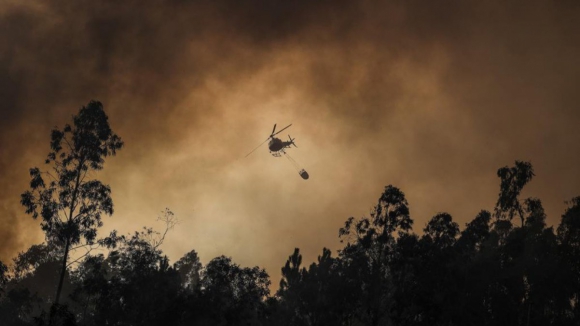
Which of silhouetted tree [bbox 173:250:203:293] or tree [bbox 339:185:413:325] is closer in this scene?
tree [bbox 339:185:413:325]

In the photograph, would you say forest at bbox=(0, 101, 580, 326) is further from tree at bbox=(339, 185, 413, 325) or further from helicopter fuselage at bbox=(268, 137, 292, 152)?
helicopter fuselage at bbox=(268, 137, 292, 152)

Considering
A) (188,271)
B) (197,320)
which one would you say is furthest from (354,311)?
(188,271)

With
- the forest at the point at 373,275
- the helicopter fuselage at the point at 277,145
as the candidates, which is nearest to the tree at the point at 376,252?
the forest at the point at 373,275

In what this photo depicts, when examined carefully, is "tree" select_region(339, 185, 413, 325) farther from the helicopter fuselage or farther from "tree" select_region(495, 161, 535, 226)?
the helicopter fuselage

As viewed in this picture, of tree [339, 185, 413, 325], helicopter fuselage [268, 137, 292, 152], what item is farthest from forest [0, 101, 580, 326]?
helicopter fuselage [268, 137, 292, 152]

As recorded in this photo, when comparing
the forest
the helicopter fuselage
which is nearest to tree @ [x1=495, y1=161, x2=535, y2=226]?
the forest

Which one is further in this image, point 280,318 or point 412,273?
point 280,318

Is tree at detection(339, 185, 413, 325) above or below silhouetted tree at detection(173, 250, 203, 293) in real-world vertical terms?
below

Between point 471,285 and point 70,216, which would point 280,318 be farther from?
point 70,216

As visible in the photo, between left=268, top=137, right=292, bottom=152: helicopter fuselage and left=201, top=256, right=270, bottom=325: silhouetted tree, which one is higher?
left=268, top=137, right=292, bottom=152: helicopter fuselage

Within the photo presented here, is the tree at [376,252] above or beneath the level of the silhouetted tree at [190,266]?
beneath

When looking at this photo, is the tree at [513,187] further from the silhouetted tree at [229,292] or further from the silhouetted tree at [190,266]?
the silhouetted tree at [190,266]
